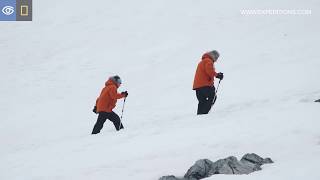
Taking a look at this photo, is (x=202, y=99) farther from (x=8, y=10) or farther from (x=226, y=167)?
(x=8, y=10)

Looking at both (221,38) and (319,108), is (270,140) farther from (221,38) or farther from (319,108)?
(221,38)

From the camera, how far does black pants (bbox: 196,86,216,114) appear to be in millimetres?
12844

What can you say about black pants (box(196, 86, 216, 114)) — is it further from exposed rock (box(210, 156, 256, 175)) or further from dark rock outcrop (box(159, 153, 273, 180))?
exposed rock (box(210, 156, 256, 175))

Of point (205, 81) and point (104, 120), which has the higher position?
point (205, 81)

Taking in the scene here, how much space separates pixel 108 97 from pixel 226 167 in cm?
621

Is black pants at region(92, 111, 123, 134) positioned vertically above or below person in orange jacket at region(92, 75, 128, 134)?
below

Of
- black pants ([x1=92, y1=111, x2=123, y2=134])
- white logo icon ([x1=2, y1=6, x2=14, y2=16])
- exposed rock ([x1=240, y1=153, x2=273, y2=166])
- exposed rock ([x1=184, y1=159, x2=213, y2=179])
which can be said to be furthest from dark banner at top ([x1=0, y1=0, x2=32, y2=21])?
exposed rock ([x1=240, y1=153, x2=273, y2=166])

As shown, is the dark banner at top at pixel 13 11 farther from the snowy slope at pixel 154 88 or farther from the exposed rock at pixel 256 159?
the exposed rock at pixel 256 159

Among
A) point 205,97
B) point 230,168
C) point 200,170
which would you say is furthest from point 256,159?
point 205,97

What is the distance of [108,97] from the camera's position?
13.1 m

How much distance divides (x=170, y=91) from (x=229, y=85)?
8.18 feet

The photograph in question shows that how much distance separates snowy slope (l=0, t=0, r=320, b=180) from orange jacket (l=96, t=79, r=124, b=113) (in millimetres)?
674

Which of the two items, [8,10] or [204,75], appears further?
[8,10]

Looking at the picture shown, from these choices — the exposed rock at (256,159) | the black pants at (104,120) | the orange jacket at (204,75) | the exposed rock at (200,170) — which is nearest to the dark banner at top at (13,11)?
the black pants at (104,120)
